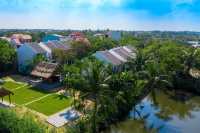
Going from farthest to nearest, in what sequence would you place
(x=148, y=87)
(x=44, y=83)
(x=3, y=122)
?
(x=44, y=83), (x=148, y=87), (x=3, y=122)

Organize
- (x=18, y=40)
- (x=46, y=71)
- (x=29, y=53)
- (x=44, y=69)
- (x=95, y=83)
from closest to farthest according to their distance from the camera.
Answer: (x=95, y=83) < (x=46, y=71) < (x=44, y=69) < (x=29, y=53) < (x=18, y=40)

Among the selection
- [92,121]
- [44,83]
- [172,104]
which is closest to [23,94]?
[44,83]

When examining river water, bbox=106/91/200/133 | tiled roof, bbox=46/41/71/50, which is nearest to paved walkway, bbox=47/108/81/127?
river water, bbox=106/91/200/133

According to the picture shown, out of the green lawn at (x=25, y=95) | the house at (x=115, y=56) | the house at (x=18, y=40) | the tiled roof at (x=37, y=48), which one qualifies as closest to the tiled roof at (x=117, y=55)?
the house at (x=115, y=56)

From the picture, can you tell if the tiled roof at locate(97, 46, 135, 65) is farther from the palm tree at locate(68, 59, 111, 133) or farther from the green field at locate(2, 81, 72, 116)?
the palm tree at locate(68, 59, 111, 133)

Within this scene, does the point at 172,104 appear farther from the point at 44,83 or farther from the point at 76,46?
the point at 76,46

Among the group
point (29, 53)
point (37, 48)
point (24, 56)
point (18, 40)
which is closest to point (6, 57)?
point (24, 56)

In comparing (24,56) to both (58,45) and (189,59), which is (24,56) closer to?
(58,45)
